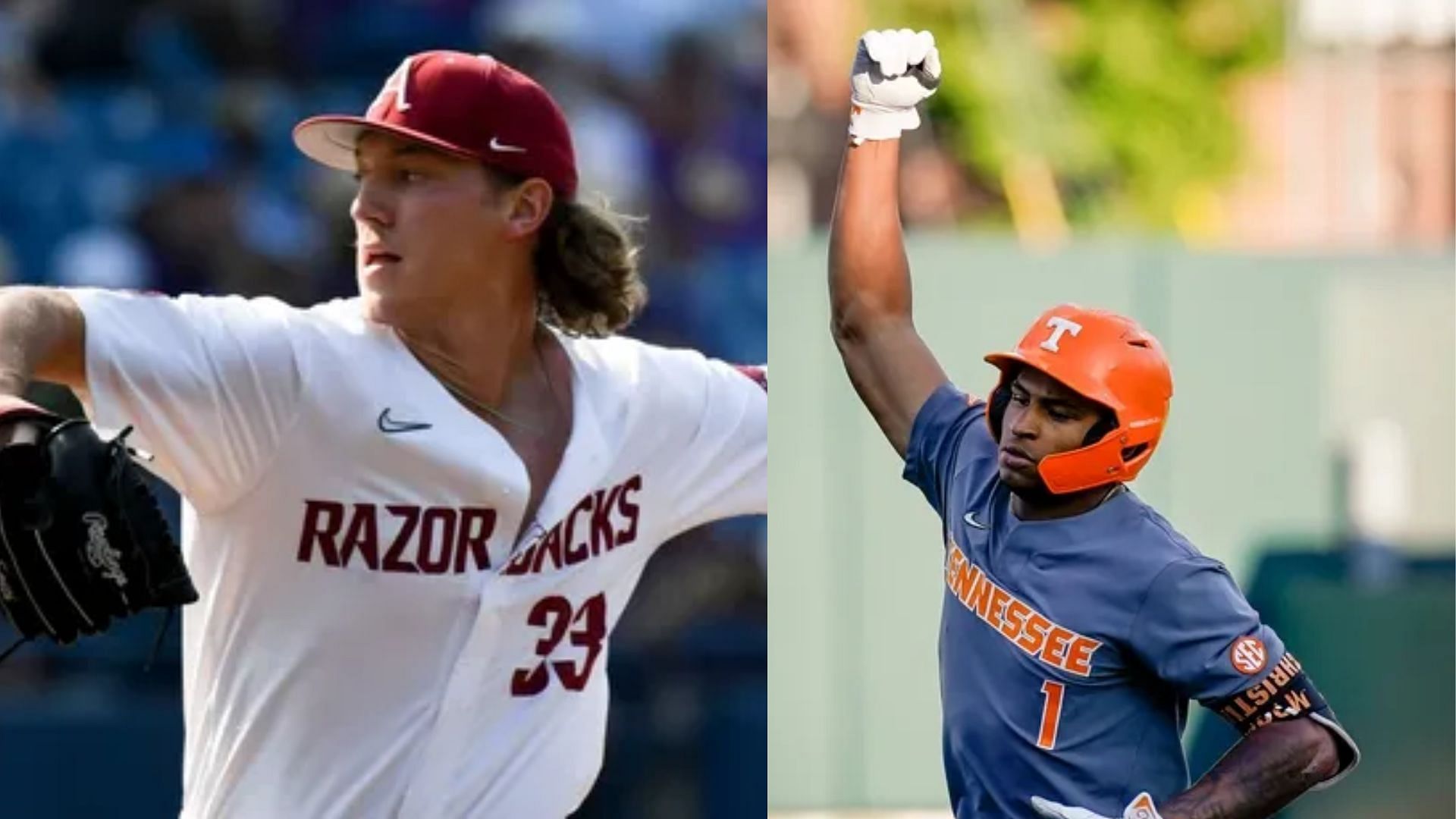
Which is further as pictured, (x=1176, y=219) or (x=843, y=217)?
(x=1176, y=219)

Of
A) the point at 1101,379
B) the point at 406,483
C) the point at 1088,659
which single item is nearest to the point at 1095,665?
the point at 1088,659

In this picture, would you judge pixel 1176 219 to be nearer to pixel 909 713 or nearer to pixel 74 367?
pixel 909 713

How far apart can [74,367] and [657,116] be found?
601 centimetres

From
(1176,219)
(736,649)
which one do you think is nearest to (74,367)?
(736,649)

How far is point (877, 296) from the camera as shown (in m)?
4.04

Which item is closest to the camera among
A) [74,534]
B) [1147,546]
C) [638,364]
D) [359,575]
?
[74,534]

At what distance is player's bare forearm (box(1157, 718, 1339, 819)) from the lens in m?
3.44

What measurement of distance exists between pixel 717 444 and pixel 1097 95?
58.2ft

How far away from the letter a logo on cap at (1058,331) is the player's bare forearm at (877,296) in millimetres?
377

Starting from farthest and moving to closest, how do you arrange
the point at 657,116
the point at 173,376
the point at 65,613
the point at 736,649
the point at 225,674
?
1. the point at 657,116
2. the point at 736,649
3. the point at 225,674
4. the point at 173,376
5. the point at 65,613

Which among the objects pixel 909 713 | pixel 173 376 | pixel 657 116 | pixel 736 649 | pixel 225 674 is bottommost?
pixel 909 713

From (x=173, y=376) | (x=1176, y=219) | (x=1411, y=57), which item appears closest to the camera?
(x=173, y=376)

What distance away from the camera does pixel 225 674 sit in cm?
392

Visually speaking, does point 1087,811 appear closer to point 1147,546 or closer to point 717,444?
point 1147,546
